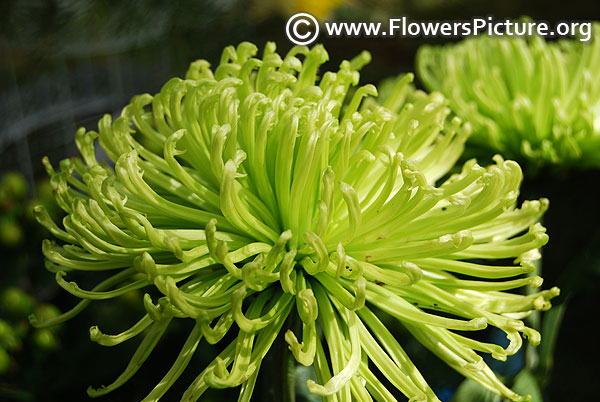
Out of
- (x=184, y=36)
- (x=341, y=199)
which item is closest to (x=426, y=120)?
(x=341, y=199)

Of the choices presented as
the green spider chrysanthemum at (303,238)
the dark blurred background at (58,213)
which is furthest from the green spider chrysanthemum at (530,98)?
the green spider chrysanthemum at (303,238)

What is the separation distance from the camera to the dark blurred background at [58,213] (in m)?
0.56

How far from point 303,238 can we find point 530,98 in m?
0.38

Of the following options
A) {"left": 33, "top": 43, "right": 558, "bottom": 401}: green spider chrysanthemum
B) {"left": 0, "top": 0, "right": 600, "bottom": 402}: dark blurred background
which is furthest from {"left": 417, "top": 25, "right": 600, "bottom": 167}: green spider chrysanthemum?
{"left": 33, "top": 43, "right": 558, "bottom": 401}: green spider chrysanthemum

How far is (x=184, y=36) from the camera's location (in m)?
1.00

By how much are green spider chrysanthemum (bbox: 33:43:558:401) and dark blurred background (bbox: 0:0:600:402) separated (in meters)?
0.14

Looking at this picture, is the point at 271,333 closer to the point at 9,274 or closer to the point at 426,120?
the point at 426,120

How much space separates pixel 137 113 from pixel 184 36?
0.61 meters

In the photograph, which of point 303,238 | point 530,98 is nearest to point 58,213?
point 303,238

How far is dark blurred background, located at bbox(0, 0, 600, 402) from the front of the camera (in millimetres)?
558

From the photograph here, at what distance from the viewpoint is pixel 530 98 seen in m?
0.63

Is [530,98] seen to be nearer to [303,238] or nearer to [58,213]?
[303,238]

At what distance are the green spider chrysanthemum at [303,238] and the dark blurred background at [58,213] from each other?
142mm

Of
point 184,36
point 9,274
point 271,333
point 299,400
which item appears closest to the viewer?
point 271,333
